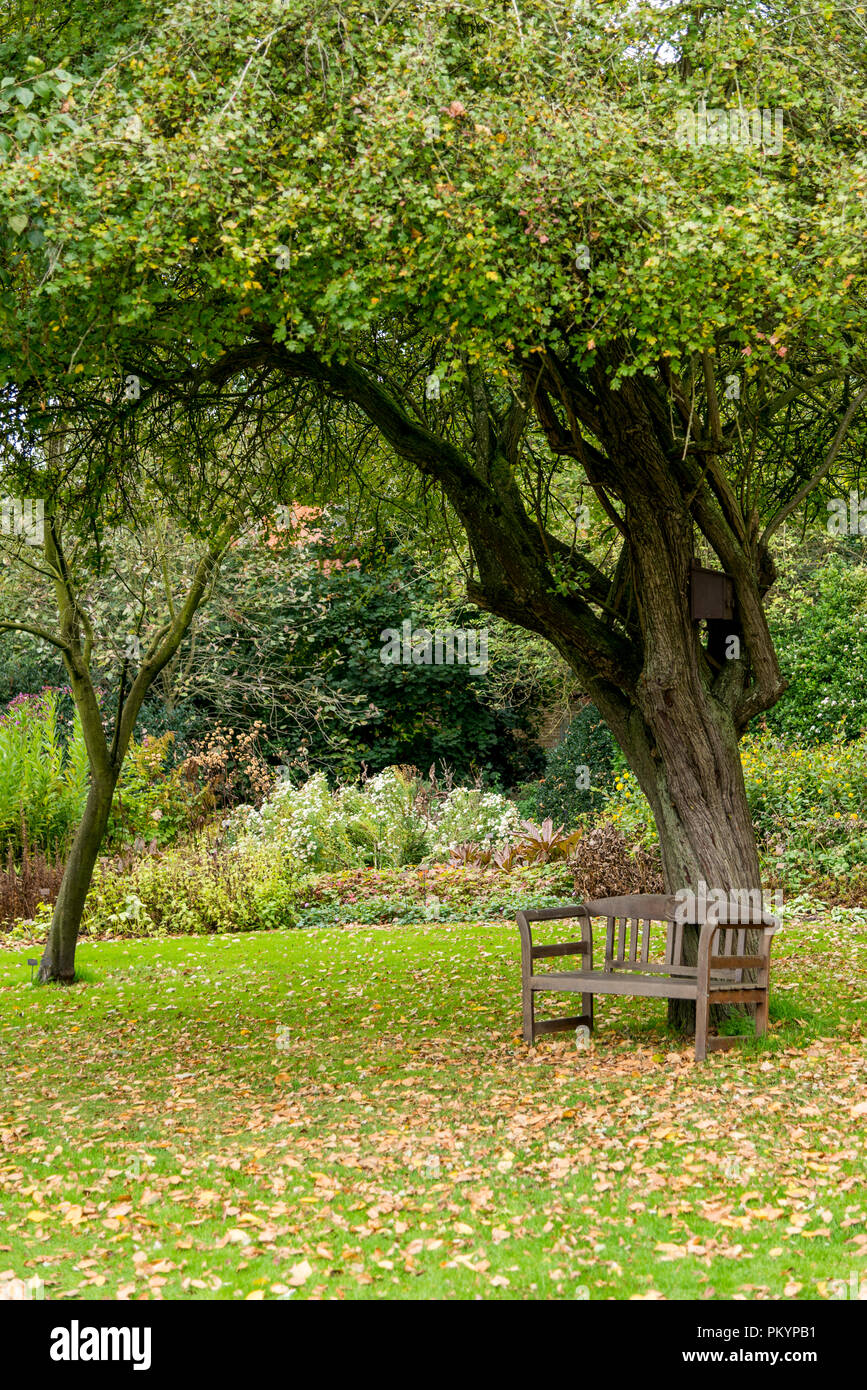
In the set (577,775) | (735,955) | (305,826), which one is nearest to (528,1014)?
(735,955)

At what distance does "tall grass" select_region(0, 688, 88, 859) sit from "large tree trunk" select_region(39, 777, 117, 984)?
4.21 metres

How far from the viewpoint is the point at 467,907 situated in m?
14.0

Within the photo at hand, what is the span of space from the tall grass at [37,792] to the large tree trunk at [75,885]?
4211mm

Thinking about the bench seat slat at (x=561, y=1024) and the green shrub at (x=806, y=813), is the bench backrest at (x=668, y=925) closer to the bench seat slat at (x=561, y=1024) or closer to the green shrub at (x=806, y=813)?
the bench seat slat at (x=561, y=1024)

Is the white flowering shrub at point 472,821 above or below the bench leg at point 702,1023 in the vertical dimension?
above

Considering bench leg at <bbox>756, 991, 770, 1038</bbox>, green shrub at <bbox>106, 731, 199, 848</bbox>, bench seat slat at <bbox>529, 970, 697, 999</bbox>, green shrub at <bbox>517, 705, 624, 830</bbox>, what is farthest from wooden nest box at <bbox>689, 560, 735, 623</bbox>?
green shrub at <bbox>106, 731, 199, 848</bbox>

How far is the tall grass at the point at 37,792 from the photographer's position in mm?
14578

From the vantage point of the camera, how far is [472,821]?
16219mm

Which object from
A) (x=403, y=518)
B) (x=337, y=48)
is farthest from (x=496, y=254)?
(x=403, y=518)

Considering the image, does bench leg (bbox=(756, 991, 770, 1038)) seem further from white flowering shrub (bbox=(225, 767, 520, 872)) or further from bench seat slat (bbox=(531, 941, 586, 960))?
white flowering shrub (bbox=(225, 767, 520, 872))

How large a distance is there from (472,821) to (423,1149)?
34.9ft

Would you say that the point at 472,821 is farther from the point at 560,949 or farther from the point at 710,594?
the point at 710,594

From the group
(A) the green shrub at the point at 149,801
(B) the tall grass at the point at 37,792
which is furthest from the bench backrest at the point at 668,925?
(B) the tall grass at the point at 37,792

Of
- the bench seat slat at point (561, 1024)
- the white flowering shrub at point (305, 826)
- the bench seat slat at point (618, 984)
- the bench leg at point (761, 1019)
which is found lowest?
the bench seat slat at point (561, 1024)
